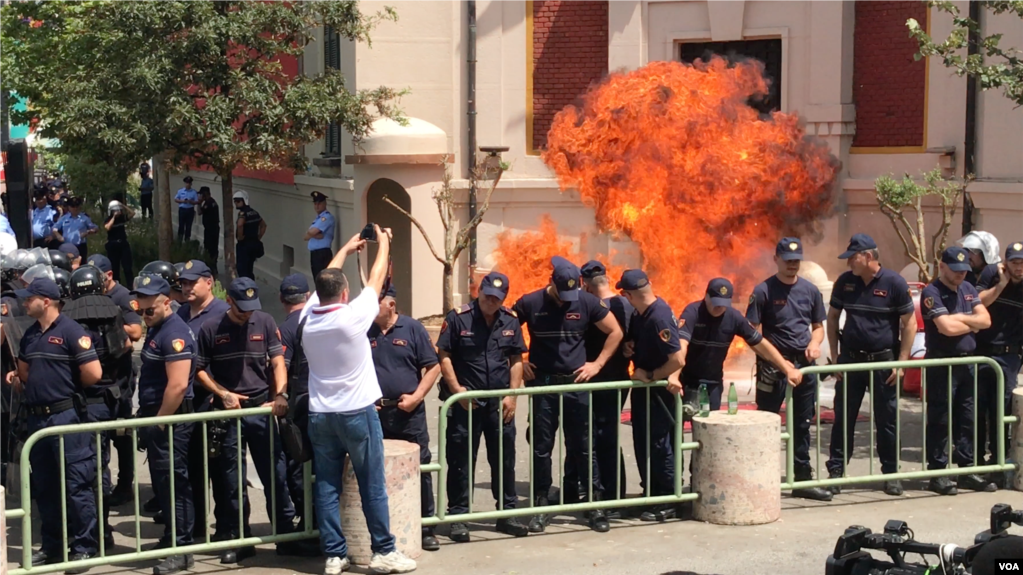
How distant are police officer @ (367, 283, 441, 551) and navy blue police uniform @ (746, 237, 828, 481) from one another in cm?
251

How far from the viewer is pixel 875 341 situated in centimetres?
882

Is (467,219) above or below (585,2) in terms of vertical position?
below

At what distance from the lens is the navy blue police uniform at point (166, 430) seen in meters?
7.16

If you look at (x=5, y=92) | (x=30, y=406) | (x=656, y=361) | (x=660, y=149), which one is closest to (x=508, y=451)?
(x=656, y=361)

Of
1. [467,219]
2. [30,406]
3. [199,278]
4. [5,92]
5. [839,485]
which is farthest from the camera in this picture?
[5,92]

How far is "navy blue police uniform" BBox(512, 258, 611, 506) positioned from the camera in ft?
26.5

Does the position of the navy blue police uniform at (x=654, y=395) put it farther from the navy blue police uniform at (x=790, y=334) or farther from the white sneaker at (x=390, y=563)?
the white sneaker at (x=390, y=563)

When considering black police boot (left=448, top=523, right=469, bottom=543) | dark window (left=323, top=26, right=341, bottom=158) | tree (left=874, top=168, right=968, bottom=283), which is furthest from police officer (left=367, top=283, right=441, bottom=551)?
dark window (left=323, top=26, right=341, bottom=158)

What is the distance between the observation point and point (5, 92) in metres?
21.4

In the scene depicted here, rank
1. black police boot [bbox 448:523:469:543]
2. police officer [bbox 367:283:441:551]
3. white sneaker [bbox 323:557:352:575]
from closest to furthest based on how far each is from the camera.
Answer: white sneaker [bbox 323:557:352:575] → police officer [bbox 367:283:441:551] → black police boot [bbox 448:523:469:543]

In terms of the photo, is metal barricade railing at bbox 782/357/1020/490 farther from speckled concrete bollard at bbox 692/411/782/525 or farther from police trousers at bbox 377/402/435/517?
police trousers at bbox 377/402/435/517

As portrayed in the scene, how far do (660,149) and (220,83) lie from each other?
5866 mm

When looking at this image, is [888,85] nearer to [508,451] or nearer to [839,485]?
[839,485]

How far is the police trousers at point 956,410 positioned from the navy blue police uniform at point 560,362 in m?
2.57
